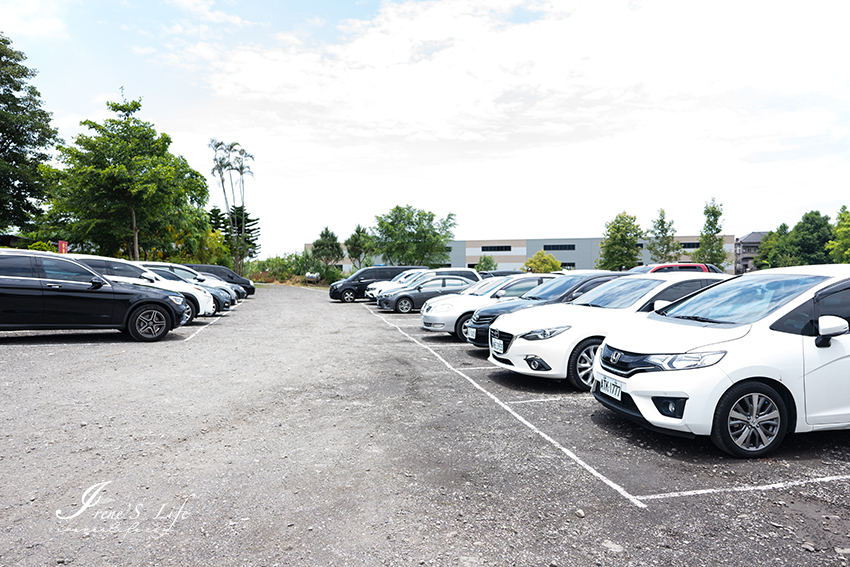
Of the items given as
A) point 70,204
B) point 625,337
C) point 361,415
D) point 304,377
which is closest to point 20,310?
point 304,377

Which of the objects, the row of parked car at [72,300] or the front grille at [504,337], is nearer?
the front grille at [504,337]

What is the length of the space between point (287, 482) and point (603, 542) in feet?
7.42

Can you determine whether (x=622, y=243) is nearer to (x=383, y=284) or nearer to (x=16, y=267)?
(x=383, y=284)

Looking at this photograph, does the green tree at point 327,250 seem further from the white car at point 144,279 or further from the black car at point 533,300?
the black car at point 533,300

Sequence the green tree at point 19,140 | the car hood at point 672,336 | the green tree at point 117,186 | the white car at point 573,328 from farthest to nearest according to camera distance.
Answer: the green tree at point 19,140, the green tree at point 117,186, the white car at point 573,328, the car hood at point 672,336

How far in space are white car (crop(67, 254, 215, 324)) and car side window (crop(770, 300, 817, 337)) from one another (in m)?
12.5

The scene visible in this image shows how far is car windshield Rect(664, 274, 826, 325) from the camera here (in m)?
4.74

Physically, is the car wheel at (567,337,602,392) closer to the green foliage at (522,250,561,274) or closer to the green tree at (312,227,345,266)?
the green tree at (312,227,345,266)

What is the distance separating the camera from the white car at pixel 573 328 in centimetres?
673

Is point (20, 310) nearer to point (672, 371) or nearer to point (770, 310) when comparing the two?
point (672, 371)

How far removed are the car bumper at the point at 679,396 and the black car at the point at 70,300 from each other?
994 cm

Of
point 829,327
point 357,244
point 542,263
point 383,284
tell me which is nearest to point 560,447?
point 829,327

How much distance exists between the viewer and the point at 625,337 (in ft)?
16.8
